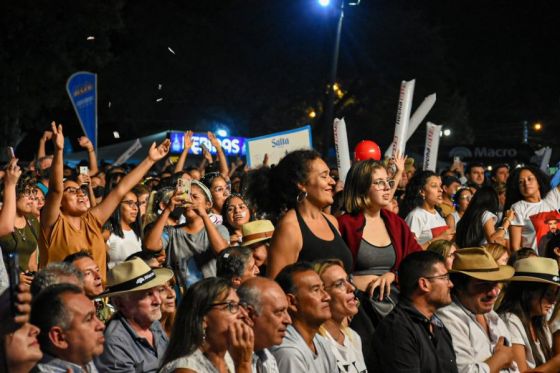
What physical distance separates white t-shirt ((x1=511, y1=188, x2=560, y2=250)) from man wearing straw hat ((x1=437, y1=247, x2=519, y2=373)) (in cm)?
331

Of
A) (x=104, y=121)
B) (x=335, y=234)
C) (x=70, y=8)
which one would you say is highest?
(x=70, y=8)

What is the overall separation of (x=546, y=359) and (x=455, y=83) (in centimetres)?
4708

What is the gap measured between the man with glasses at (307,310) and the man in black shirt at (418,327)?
0.41 metres

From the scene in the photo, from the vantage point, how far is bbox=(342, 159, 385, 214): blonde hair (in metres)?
7.03

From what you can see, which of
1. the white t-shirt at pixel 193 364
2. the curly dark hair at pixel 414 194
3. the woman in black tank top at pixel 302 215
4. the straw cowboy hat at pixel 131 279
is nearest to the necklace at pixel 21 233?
the straw cowboy hat at pixel 131 279

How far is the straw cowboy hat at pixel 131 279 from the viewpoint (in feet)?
19.7

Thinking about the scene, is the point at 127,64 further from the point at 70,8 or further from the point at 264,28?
the point at 70,8

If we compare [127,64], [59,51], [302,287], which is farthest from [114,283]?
[127,64]

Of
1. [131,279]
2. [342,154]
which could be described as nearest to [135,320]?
[131,279]

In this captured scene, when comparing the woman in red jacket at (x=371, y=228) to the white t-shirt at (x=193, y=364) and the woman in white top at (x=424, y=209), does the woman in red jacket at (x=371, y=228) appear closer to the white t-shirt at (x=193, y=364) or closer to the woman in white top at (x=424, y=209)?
the white t-shirt at (x=193, y=364)

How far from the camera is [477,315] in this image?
680cm

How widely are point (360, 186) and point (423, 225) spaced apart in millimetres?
3433

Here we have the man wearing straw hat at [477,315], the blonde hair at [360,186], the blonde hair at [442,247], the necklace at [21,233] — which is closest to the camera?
the man wearing straw hat at [477,315]

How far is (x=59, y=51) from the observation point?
104 ft
